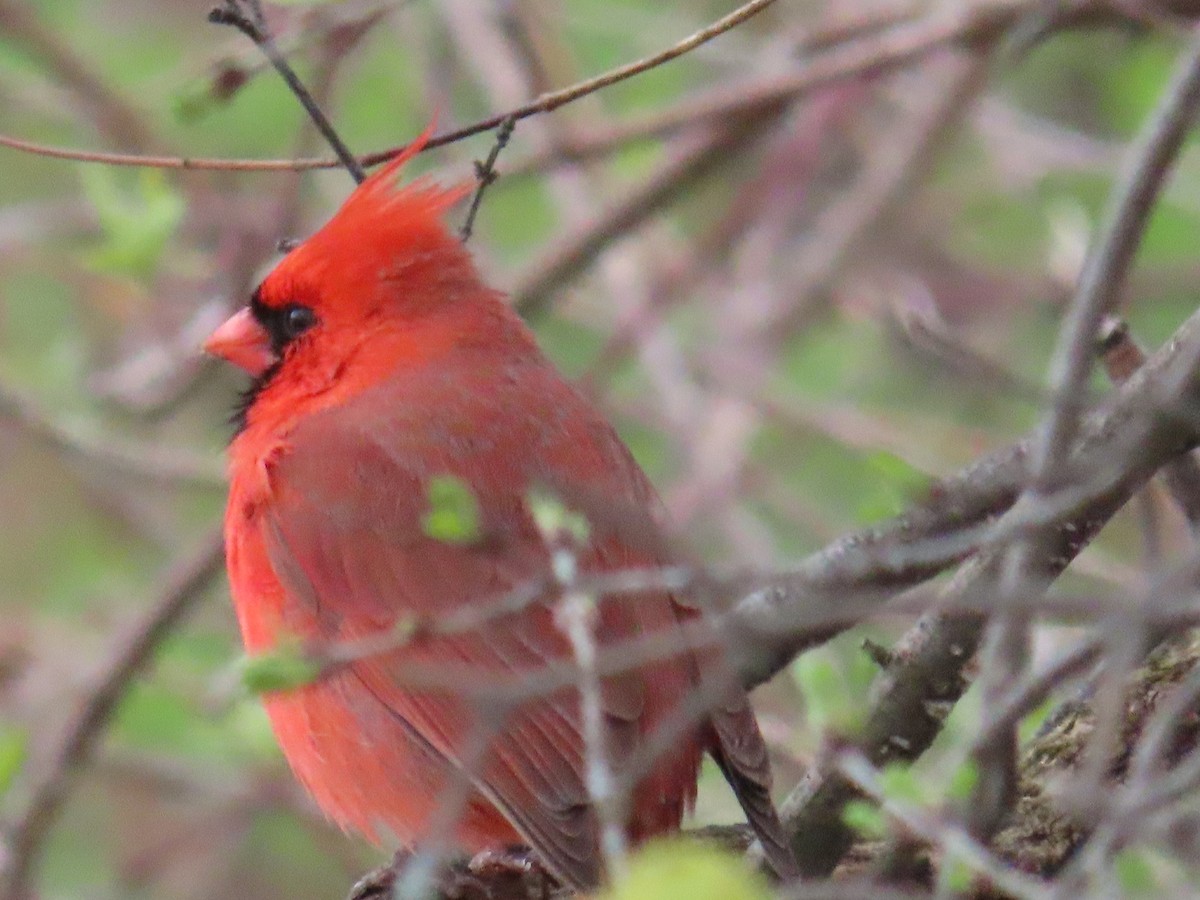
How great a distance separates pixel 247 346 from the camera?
3.90 meters

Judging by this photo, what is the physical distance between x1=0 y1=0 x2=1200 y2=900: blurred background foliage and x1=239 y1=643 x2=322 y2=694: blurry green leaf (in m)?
2.47

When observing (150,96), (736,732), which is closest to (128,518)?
(150,96)

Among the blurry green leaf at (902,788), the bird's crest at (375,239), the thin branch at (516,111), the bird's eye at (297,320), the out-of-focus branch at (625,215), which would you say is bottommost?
the out-of-focus branch at (625,215)

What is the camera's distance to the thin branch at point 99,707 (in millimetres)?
4371

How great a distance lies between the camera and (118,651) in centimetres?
454

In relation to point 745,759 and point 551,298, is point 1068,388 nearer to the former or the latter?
point 745,759

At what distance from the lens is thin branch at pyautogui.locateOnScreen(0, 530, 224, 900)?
14.3 ft

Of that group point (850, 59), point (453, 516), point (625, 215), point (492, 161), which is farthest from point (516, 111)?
point (625, 215)

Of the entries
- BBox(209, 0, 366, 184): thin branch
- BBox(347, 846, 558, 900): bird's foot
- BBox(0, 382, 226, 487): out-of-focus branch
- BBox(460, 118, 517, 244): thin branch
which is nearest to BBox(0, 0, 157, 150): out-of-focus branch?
BBox(0, 382, 226, 487): out-of-focus branch

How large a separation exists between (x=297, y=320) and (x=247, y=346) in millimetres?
109

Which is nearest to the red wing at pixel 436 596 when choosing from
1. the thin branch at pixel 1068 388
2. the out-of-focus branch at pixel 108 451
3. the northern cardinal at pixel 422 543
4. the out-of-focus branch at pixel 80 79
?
the northern cardinal at pixel 422 543

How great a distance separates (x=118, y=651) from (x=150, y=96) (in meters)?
Result: 2.03

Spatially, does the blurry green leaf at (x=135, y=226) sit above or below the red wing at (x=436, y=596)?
above

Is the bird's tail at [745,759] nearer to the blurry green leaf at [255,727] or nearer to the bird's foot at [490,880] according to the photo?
the bird's foot at [490,880]
